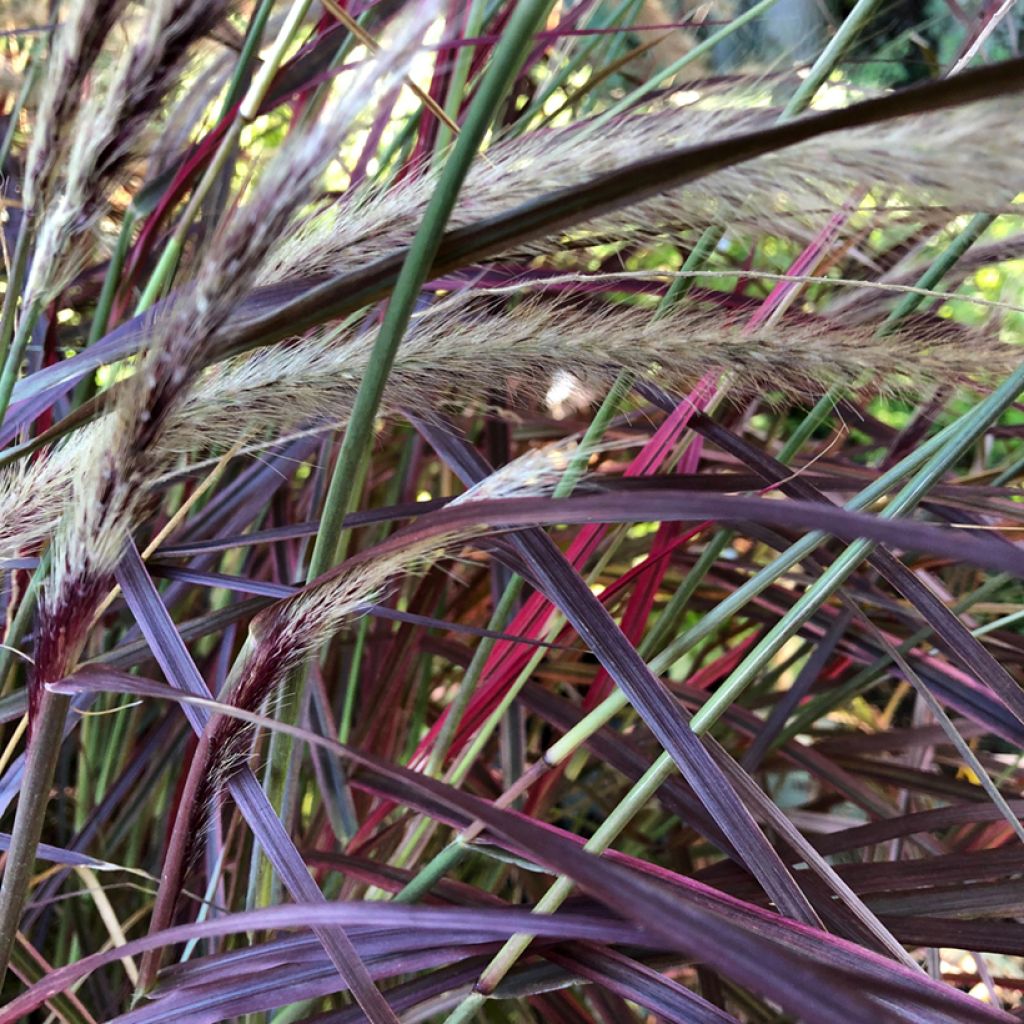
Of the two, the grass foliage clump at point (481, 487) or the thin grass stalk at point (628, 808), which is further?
the thin grass stalk at point (628, 808)

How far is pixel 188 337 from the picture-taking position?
0.62 feet

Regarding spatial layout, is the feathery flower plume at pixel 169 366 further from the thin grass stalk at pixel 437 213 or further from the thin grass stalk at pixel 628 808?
the thin grass stalk at pixel 628 808

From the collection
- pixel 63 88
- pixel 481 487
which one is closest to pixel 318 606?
pixel 481 487

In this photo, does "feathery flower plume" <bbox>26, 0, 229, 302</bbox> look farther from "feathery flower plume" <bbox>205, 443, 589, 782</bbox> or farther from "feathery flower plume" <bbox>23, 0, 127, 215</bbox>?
"feathery flower plume" <bbox>205, 443, 589, 782</bbox>

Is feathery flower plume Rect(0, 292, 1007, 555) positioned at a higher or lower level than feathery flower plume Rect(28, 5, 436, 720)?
lower

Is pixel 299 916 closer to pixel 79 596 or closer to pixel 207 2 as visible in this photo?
→ pixel 79 596

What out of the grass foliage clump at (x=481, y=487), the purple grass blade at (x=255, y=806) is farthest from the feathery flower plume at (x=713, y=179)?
the purple grass blade at (x=255, y=806)

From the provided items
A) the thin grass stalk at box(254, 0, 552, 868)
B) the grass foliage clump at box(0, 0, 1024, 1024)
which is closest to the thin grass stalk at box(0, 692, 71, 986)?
the grass foliage clump at box(0, 0, 1024, 1024)

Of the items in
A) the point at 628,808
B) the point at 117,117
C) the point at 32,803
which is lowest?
the point at 628,808

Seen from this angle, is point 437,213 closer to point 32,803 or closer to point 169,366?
point 169,366

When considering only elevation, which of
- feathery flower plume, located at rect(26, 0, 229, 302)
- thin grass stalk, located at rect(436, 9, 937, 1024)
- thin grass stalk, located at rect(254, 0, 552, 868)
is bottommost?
thin grass stalk, located at rect(436, 9, 937, 1024)

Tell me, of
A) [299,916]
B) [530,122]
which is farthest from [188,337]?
[530,122]

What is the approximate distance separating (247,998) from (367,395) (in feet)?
0.75

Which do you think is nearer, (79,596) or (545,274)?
(79,596)
